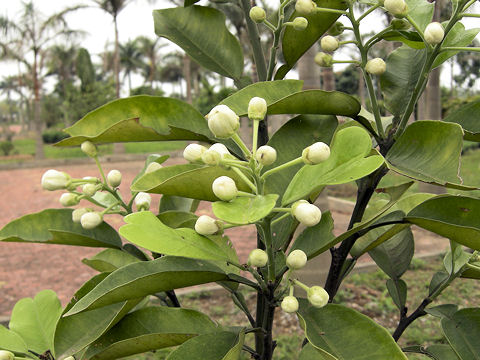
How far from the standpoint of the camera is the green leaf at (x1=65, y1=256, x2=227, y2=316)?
601mm

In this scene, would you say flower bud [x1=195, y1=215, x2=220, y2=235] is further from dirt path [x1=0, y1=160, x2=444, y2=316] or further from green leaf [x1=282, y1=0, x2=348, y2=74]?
dirt path [x1=0, y1=160, x2=444, y2=316]

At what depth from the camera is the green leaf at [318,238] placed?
2.36 ft

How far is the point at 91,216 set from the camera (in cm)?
86

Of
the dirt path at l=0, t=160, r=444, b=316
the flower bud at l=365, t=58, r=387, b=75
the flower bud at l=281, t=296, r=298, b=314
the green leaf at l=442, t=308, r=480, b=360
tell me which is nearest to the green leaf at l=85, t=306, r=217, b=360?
the flower bud at l=281, t=296, r=298, b=314

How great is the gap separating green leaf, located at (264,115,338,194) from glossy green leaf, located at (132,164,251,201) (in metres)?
0.16

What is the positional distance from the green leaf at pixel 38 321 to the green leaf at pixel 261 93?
61cm

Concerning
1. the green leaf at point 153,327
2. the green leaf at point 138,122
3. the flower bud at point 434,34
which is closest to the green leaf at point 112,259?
the green leaf at point 153,327

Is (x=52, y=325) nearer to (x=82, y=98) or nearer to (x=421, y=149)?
(x=421, y=149)

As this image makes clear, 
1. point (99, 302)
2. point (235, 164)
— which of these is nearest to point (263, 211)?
point (235, 164)

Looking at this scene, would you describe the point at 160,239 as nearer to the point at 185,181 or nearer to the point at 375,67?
the point at 185,181

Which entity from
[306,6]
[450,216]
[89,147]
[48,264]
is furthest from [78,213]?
[48,264]

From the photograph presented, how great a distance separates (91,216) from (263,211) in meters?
0.49

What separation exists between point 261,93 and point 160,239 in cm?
31

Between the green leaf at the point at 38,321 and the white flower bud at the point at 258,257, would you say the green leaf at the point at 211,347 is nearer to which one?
the white flower bud at the point at 258,257
